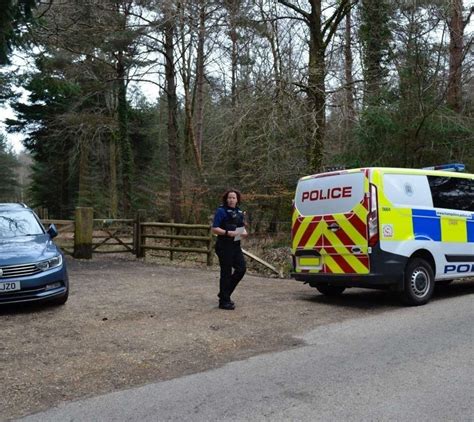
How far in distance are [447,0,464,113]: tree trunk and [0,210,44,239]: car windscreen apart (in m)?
13.4

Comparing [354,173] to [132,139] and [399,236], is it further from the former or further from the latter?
[132,139]

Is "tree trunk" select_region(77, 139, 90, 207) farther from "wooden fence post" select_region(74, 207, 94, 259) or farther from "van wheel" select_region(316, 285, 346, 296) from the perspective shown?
"van wheel" select_region(316, 285, 346, 296)

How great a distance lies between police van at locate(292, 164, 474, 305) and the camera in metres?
8.04

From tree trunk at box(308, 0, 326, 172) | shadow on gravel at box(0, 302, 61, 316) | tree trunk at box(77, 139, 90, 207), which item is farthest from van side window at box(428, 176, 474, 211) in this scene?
tree trunk at box(77, 139, 90, 207)

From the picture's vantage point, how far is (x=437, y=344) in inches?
237

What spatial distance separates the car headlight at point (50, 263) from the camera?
7.66 meters

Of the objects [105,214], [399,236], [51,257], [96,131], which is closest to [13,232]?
[51,257]

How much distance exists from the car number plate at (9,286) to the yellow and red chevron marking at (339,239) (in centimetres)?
458

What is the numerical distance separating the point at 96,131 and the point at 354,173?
2062 cm

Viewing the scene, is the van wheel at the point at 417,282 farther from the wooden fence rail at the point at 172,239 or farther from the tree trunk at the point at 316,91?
the tree trunk at the point at 316,91

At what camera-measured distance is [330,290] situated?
9.66 meters

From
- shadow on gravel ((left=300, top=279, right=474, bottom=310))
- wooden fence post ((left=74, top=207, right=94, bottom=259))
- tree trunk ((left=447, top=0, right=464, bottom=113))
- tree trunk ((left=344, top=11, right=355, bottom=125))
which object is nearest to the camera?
shadow on gravel ((left=300, top=279, right=474, bottom=310))

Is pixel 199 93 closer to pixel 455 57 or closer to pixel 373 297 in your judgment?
pixel 455 57

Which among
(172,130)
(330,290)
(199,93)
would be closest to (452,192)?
(330,290)
